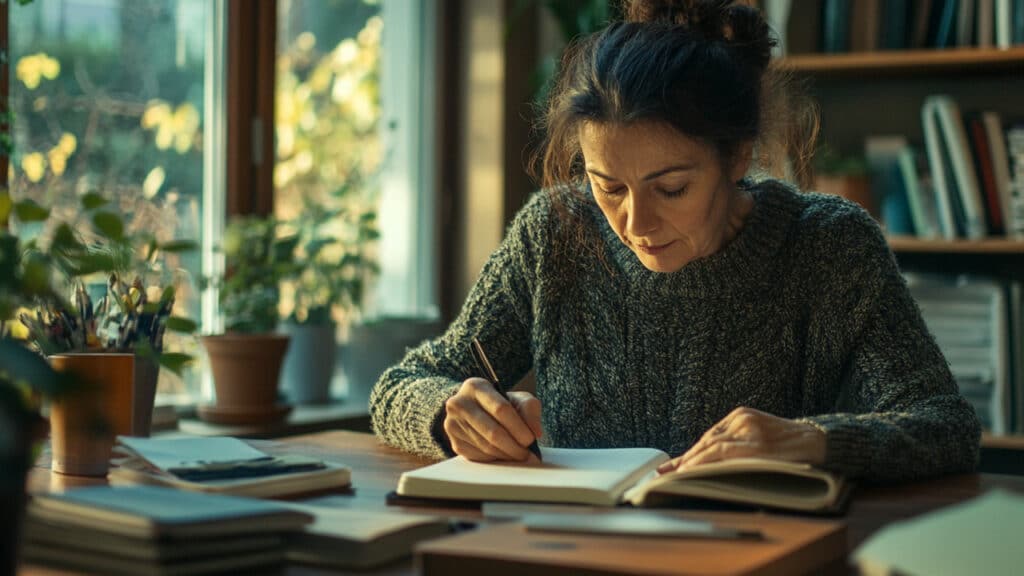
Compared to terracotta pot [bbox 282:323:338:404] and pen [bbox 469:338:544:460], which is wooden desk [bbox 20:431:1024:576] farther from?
terracotta pot [bbox 282:323:338:404]

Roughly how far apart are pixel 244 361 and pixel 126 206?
1.37ft

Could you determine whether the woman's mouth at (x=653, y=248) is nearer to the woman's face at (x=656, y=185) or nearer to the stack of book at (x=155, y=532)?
the woman's face at (x=656, y=185)

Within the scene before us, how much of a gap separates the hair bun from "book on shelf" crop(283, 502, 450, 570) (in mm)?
947

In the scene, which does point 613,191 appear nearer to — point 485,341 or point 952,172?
point 485,341

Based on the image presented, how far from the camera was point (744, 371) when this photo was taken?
1743mm

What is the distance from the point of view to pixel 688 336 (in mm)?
1782

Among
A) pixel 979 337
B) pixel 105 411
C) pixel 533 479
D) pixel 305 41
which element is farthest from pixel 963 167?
pixel 105 411

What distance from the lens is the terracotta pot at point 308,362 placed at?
271 cm

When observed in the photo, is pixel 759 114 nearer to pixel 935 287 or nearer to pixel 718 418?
pixel 718 418

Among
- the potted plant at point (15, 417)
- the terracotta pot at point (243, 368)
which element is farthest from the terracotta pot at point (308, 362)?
the potted plant at point (15, 417)

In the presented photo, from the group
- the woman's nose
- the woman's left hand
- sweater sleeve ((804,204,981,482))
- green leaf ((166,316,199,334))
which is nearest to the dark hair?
the woman's nose

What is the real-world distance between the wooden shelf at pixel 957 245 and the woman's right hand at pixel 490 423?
1.48 meters

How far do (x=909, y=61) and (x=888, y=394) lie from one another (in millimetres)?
1386

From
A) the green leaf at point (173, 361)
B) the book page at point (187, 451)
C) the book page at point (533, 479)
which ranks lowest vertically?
the book page at point (533, 479)
